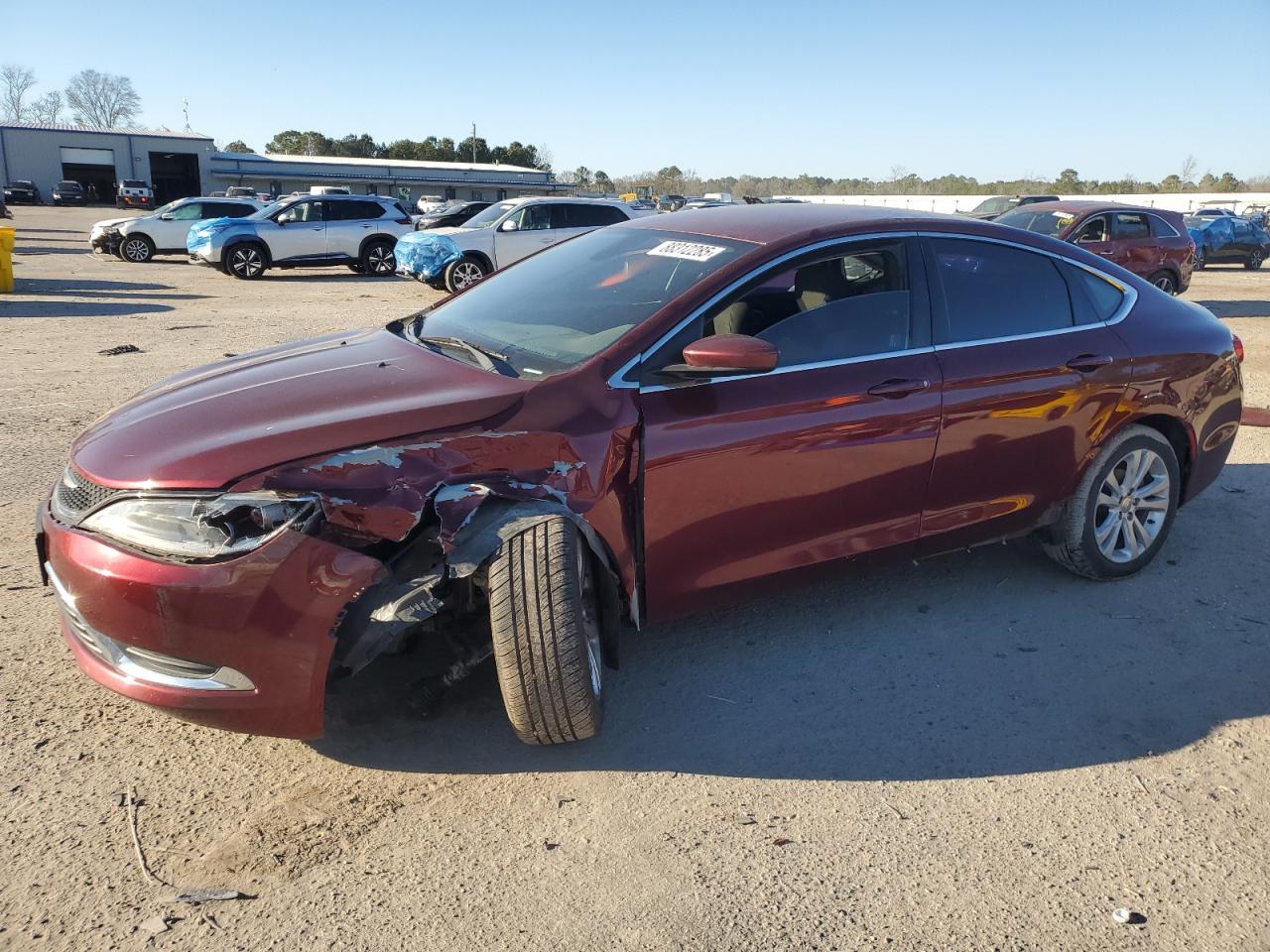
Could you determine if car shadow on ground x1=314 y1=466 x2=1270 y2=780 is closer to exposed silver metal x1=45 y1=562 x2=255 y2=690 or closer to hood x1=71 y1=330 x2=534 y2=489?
exposed silver metal x1=45 y1=562 x2=255 y2=690

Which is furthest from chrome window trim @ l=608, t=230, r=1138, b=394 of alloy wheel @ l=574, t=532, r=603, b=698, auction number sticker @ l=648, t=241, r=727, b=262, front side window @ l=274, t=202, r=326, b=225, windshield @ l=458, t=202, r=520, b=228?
front side window @ l=274, t=202, r=326, b=225

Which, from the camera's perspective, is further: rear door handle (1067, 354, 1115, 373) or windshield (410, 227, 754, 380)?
rear door handle (1067, 354, 1115, 373)

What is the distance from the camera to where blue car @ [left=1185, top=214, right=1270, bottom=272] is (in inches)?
1078

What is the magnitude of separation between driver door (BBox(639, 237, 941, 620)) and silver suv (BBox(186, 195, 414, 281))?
62.7 feet

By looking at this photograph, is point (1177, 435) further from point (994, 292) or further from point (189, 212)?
point (189, 212)

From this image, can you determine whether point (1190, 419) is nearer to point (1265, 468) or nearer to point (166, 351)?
point (1265, 468)

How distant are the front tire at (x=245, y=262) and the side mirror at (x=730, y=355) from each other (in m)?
19.4

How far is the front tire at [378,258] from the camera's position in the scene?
21984 mm

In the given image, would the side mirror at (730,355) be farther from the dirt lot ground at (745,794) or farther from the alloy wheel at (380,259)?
the alloy wheel at (380,259)

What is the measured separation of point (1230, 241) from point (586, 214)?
2030cm

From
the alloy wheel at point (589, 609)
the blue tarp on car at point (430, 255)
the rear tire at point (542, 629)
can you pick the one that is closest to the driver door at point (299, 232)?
the blue tarp on car at point (430, 255)

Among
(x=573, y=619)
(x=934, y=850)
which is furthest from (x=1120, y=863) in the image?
(x=573, y=619)

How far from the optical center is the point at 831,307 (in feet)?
12.6

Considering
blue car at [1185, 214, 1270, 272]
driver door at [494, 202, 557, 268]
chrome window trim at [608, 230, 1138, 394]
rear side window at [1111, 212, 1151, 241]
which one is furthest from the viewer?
blue car at [1185, 214, 1270, 272]
